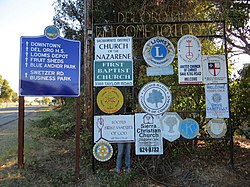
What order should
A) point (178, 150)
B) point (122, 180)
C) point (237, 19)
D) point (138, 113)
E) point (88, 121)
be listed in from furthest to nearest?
point (88, 121) < point (237, 19) < point (178, 150) < point (138, 113) < point (122, 180)

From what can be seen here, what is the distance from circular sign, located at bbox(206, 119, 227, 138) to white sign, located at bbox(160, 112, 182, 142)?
2.21ft

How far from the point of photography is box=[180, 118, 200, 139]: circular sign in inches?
194

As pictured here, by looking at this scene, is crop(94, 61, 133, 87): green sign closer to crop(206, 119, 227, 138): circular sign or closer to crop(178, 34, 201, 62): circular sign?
crop(178, 34, 201, 62): circular sign

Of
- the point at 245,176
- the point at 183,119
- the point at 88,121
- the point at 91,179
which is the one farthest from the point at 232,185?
the point at 88,121

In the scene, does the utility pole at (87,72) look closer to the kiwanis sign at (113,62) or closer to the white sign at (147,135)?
the kiwanis sign at (113,62)

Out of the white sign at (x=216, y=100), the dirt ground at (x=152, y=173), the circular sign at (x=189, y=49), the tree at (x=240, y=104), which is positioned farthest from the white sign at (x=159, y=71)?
the dirt ground at (x=152, y=173)

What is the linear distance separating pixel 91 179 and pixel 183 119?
7.26 ft

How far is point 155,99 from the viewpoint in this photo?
16.3 feet

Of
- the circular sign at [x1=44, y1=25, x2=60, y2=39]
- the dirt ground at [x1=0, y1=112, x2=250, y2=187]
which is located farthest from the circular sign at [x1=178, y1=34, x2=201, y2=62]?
the circular sign at [x1=44, y1=25, x2=60, y2=39]

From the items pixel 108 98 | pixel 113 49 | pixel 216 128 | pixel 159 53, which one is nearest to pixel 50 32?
pixel 113 49

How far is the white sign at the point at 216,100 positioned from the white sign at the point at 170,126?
2.23 feet

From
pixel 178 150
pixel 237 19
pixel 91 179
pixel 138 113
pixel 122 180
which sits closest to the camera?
pixel 122 180

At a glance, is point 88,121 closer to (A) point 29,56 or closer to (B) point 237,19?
(A) point 29,56

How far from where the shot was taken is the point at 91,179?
461 centimetres
